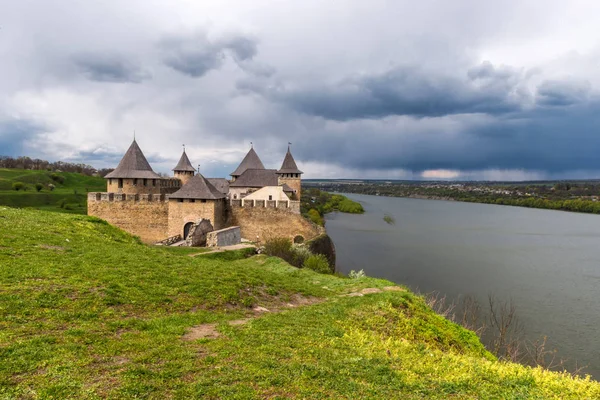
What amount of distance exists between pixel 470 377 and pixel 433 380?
1.65ft

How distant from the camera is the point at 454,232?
38594 mm

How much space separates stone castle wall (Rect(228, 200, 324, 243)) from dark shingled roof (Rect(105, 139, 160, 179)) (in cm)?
521

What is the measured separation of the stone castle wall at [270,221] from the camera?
19.7 meters

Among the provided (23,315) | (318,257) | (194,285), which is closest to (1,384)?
(23,315)

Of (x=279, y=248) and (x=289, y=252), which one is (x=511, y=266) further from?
(x=279, y=248)

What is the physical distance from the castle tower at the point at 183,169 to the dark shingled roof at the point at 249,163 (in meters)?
3.19

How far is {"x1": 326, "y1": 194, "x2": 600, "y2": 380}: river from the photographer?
14.8 metres

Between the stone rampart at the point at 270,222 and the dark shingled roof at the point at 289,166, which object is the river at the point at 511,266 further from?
the dark shingled roof at the point at 289,166

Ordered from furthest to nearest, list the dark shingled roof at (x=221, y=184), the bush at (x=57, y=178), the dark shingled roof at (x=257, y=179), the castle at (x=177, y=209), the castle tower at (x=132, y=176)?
the bush at (x=57, y=178)
the dark shingled roof at (x=221, y=184)
the dark shingled roof at (x=257, y=179)
the castle tower at (x=132, y=176)
the castle at (x=177, y=209)

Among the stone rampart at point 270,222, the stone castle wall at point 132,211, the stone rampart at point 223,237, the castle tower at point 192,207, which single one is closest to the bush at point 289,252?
the stone rampart at point 270,222

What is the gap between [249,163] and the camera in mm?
28797

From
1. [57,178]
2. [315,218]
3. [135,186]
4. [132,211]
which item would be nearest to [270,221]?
[132,211]

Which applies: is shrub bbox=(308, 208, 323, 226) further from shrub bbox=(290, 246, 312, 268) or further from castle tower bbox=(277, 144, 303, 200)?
shrub bbox=(290, 246, 312, 268)

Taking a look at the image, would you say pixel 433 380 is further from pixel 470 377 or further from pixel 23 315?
pixel 23 315
